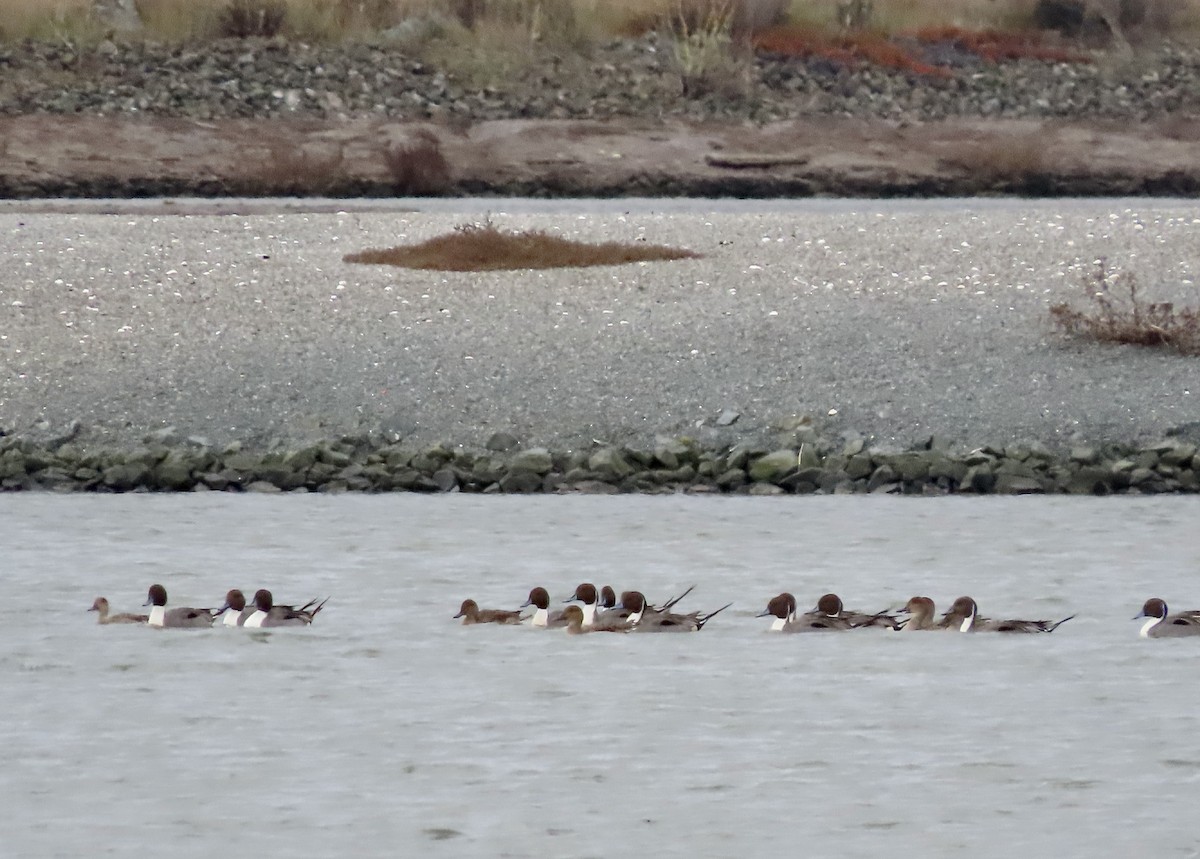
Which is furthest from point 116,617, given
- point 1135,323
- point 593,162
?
point 593,162

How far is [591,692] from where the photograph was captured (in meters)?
7.02

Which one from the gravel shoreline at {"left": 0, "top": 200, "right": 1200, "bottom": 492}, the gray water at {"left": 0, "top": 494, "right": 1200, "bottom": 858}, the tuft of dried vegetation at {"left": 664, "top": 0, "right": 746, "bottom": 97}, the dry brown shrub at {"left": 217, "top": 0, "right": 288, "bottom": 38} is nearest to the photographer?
the gray water at {"left": 0, "top": 494, "right": 1200, "bottom": 858}

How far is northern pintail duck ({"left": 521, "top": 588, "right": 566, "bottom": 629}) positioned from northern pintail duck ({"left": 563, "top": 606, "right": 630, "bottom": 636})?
0.11ft

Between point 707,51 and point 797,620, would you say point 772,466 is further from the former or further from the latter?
point 707,51

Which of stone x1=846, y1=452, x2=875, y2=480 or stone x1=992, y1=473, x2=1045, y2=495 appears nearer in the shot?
Result: stone x1=992, y1=473, x2=1045, y2=495

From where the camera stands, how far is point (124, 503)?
1061cm

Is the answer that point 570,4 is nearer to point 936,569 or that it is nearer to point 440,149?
point 440,149

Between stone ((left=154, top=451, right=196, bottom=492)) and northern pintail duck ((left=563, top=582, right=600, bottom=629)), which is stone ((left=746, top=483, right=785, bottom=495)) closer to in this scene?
stone ((left=154, top=451, right=196, bottom=492))

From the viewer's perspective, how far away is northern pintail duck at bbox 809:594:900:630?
7773 mm

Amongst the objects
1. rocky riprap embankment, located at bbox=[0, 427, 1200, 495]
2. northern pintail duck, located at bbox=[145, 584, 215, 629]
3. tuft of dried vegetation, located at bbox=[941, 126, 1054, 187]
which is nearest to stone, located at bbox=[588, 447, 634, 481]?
rocky riprap embankment, located at bbox=[0, 427, 1200, 495]

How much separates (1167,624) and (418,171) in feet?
45.4

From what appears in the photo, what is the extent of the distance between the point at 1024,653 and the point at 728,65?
60.6 ft

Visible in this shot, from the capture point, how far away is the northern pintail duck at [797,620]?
7.75m

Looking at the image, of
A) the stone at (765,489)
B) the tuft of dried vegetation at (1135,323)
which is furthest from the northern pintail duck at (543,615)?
the tuft of dried vegetation at (1135,323)
